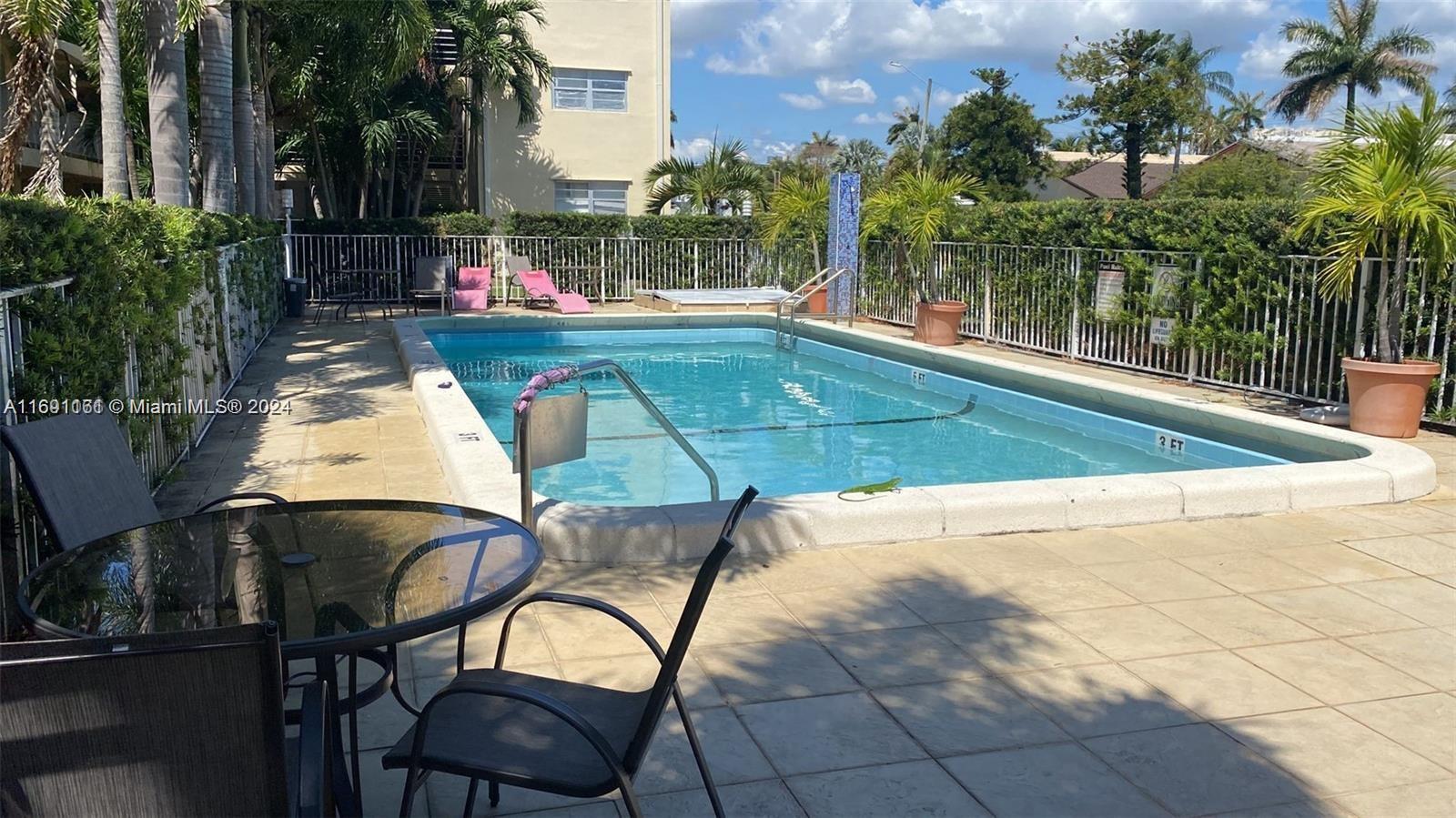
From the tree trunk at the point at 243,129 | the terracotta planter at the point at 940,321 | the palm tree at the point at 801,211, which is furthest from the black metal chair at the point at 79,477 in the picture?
the palm tree at the point at 801,211

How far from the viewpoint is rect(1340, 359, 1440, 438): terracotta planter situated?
7.95 m

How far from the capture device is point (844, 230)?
1741 cm

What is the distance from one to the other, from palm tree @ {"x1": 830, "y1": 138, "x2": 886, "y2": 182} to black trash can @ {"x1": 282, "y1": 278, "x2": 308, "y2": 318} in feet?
157

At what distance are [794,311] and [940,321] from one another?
3.48 m

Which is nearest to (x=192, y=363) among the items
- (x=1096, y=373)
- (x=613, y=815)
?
(x=613, y=815)

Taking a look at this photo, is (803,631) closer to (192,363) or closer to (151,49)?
(192,363)

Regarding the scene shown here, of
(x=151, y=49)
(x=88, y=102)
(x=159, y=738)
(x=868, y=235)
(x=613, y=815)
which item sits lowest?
(x=613, y=815)

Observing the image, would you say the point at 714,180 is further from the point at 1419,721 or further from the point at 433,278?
the point at 1419,721

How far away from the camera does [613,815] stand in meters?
2.86

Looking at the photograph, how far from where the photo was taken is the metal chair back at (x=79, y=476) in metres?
3.13

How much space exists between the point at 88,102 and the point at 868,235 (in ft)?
78.8

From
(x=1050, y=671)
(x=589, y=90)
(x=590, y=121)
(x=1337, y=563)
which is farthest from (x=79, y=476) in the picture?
(x=589, y=90)

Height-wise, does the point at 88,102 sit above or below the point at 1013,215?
above

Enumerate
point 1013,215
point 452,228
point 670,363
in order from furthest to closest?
point 452,228, point 670,363, point 1013,215
